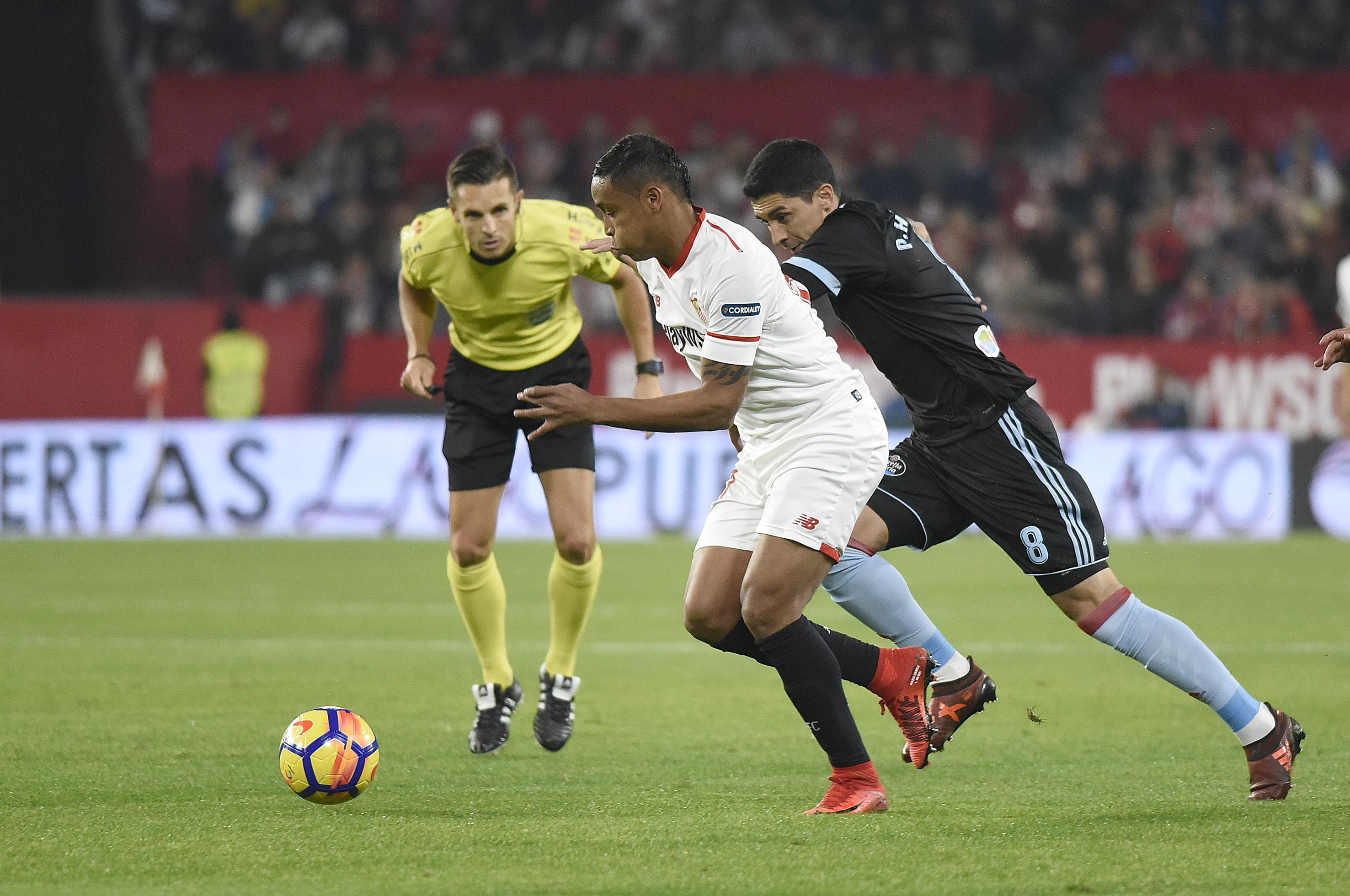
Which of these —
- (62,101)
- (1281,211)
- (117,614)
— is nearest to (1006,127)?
(1281,211)

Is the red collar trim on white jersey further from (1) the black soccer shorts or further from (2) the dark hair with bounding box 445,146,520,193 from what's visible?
(2) the dark hair with bounding box 445,146,520,193

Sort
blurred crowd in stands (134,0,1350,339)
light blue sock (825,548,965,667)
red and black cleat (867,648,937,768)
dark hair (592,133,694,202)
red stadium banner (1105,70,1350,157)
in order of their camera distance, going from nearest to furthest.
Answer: dark hair (592,133,694,202) < red and black cleat (867,648,937,768) < light blue sock (825,548,965,667) < blurred crowd in stands (134,0,1350,339) < red stadium banner (1105,70,1350,157)

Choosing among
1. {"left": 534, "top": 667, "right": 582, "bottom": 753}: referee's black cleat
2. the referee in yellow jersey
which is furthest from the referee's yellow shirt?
{"left": 534, "top": 667, "right": 582, "bottom": 753}: referee's black cleat

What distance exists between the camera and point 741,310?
182 inches

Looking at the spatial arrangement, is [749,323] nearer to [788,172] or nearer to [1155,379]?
[788,172]

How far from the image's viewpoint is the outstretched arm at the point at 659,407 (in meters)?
4.42

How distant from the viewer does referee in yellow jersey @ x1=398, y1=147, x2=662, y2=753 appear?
639cm

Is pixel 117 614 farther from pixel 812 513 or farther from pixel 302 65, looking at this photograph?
pixel 302 65

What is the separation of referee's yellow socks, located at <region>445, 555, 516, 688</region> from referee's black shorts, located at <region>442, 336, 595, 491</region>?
1.04 ft

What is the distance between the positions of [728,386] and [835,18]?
18.3 meters

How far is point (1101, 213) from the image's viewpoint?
60.6 ft

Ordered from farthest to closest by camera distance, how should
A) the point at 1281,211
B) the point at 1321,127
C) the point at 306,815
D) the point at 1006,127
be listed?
the point at 1006,127 → the point at 1321,127 → the point at 1281,211 → the point at 306,815

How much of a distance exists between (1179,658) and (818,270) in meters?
1.59

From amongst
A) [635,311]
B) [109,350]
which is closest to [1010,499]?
[635,311]
